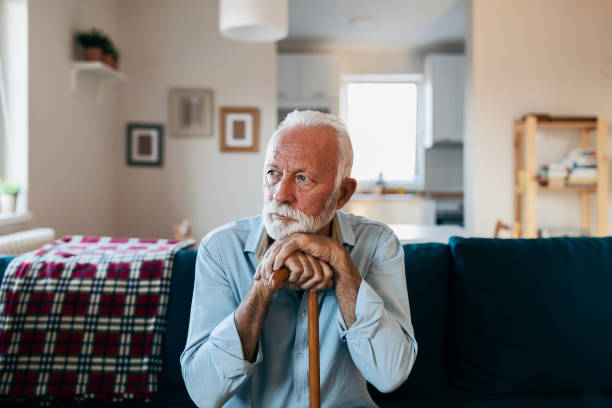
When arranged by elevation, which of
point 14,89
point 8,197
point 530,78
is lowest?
point 8,197

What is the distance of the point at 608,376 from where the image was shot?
154cm

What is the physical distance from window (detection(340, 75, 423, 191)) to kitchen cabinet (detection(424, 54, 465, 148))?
2.02 ft

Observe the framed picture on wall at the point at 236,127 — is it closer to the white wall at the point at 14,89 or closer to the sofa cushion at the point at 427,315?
the white wall at the point at 14,89

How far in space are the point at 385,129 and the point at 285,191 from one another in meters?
5.71

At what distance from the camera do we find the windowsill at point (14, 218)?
251cm

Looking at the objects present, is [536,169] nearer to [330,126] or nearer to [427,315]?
[427,315]

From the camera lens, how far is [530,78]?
14.6 feet

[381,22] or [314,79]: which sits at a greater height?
[381,22]

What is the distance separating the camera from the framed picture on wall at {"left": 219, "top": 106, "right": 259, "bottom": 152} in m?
4.52

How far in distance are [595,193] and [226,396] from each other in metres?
4.34

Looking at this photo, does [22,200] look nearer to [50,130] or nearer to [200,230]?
[50,130]

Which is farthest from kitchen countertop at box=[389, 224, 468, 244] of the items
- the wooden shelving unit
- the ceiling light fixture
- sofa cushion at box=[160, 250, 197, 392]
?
the ceiling light fixture

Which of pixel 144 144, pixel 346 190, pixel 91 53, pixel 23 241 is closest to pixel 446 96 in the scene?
pixel 144 144

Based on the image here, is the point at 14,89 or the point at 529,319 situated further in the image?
the point at 14,89
